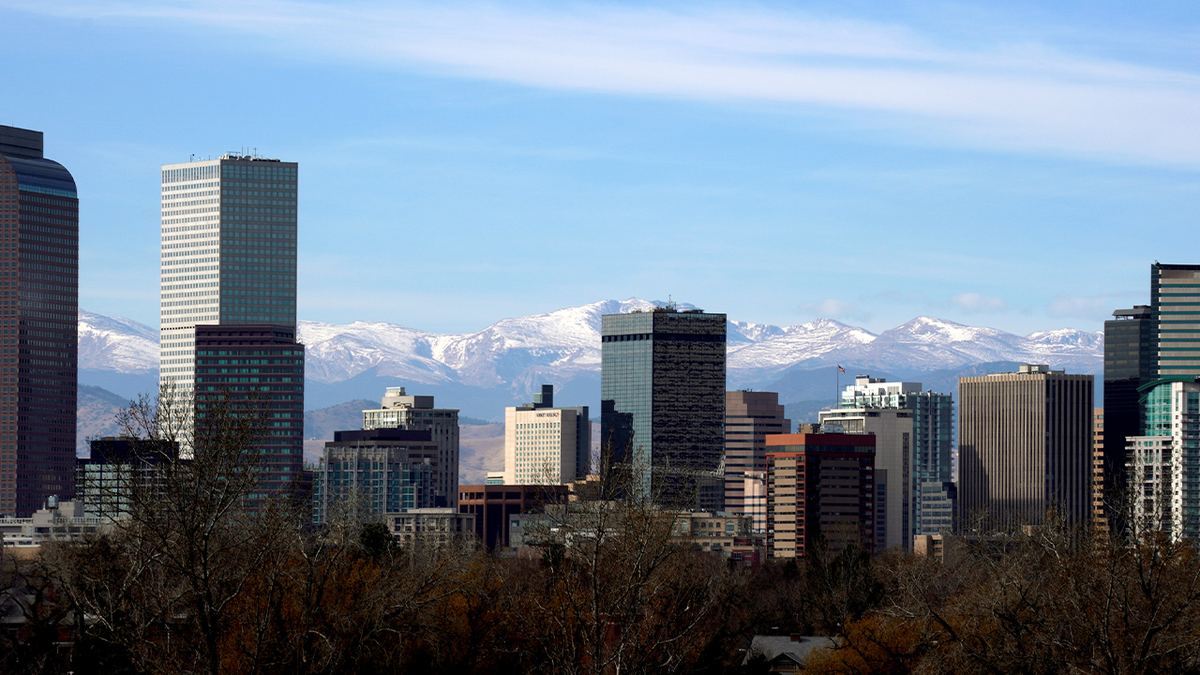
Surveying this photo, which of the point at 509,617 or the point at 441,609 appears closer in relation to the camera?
the point at 509,617

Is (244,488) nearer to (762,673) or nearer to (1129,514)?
(1129,514)

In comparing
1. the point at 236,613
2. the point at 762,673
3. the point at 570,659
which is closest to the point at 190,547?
the point at 570,659

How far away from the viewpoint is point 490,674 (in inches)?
3762

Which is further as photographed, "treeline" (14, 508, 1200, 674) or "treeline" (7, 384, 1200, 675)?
"treeline" (14, 508, 1200, 674)

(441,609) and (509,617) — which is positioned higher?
(509,617)

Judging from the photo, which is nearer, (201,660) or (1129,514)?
(201,660)

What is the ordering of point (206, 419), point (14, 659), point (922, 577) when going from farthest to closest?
1. point (922, 577)
2. point (14, 659)
3. point (206, 419)

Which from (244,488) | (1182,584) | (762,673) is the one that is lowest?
(762,673)

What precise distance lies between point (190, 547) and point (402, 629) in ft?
99.0

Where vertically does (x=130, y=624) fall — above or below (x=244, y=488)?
below

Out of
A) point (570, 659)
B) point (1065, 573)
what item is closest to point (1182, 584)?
point (1065, 573)

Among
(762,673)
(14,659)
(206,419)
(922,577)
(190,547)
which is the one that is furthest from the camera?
(922,577)

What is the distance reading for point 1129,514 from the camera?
77938 millimetres

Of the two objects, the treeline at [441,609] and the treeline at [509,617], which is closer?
the treeline at [441,609]
